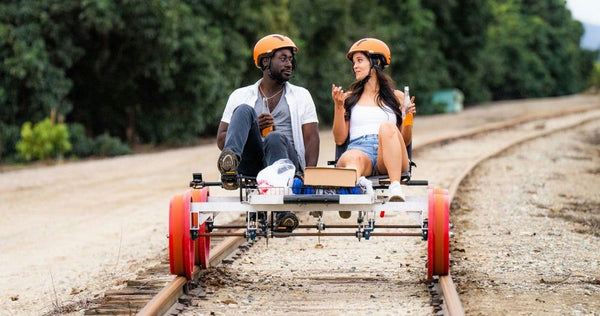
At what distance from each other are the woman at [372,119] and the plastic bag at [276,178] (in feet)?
1.84

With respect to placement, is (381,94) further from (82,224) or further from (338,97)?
(82,224)

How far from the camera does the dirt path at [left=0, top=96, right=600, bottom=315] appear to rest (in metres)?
8.61

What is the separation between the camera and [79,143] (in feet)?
82.0

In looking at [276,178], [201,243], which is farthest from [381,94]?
[201,243]

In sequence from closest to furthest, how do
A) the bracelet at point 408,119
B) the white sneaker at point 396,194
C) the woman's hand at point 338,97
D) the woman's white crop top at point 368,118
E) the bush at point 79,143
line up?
the white sneaker at point 396,194 < the woman's hand at point 338,97 < the bracelet at point 408,119 < the woman's white crop top at point 368,118 < the bush at point 79,143

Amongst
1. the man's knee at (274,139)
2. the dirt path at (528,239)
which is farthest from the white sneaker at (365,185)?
the dirt path at (528,239)

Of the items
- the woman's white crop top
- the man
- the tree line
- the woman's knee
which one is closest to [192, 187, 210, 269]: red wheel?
the man

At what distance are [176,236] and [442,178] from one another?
32.2 ft

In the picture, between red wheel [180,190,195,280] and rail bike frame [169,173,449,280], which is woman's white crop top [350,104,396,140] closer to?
rail bike frame [169,173,449,280]

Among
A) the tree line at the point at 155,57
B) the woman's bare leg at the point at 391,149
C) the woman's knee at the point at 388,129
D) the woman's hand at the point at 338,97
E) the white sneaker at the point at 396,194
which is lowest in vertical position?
the white sneaker at the point at 396,194

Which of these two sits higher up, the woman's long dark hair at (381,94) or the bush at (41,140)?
the woman's long dark hair at (381,94)

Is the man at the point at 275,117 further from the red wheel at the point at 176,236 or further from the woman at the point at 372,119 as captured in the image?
the red wheel at the point at 176,236

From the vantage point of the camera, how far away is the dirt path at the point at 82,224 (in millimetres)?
8609

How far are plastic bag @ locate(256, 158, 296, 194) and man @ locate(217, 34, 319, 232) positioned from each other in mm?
169
